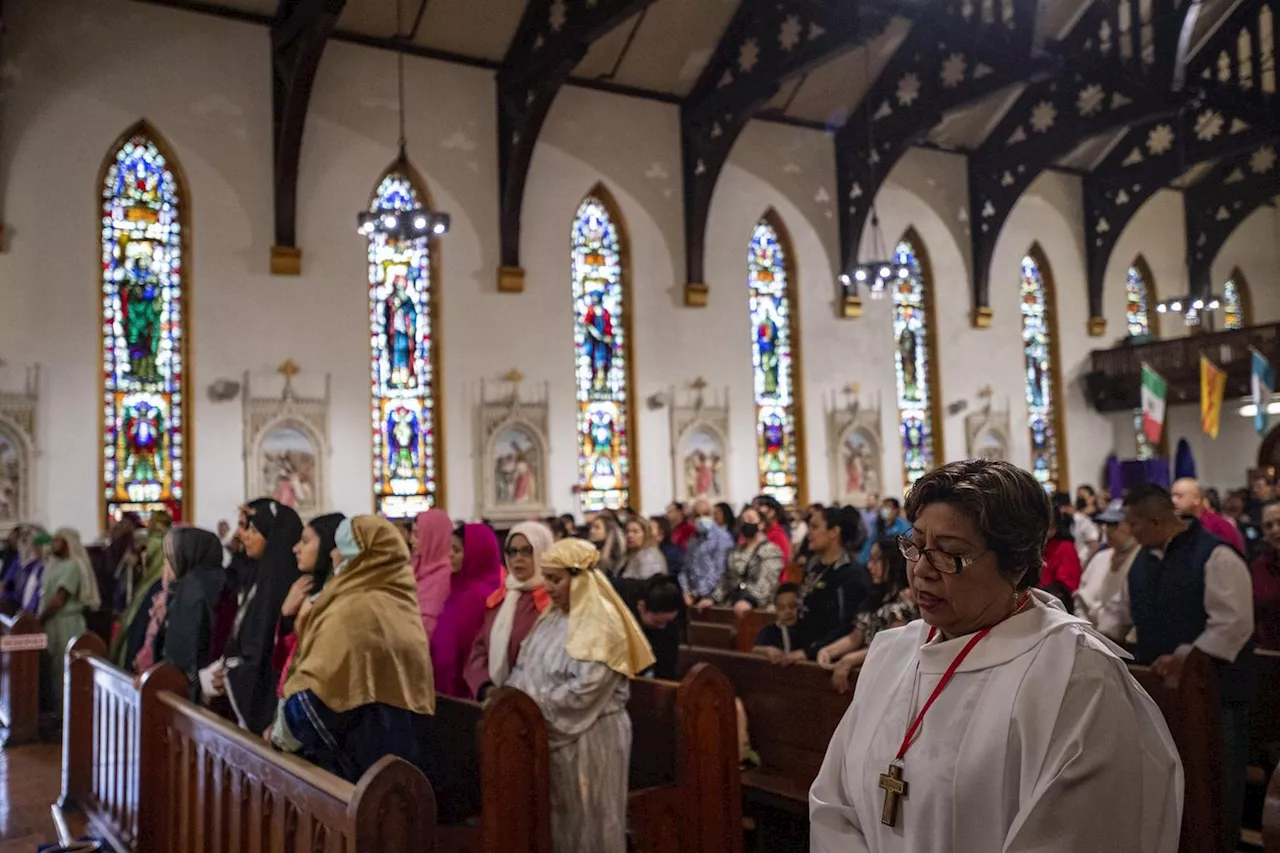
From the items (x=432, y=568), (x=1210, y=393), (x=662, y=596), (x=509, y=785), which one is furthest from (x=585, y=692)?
(x=1210, y=393)

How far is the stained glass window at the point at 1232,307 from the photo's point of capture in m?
21.0

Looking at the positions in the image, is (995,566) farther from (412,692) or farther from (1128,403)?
(1128,403)

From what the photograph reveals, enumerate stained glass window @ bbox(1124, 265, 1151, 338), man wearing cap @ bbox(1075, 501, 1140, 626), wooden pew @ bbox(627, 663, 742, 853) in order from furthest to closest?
stained glass window @ bbox(1124, 265, 1151, 338) < man wearing cap @ bbox(1075, 501, 1140, 626) < wooden pew @ bbox(627, 663, 742, 853)

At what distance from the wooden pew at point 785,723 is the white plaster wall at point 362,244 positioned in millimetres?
8218

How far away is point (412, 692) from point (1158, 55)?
1506 centimetres

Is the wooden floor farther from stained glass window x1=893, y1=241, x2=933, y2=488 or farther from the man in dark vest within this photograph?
stained glass window x1=893, y1=241, x2=933, y2=488

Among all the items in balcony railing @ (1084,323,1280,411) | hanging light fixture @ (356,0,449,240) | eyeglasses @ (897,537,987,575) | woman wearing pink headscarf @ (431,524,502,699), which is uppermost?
hanging light fixture @ (356,0,449,240)

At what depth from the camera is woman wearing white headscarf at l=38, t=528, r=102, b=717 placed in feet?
27.5

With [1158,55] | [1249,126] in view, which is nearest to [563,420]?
[1158,55]

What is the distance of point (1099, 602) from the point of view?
597 cm

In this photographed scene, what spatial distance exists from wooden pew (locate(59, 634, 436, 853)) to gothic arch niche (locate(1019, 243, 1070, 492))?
51.2 feet

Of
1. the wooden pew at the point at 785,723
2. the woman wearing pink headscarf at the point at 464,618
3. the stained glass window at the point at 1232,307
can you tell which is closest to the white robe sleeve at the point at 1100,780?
the wooden pew at the point at 785,723

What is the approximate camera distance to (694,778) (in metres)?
4.16

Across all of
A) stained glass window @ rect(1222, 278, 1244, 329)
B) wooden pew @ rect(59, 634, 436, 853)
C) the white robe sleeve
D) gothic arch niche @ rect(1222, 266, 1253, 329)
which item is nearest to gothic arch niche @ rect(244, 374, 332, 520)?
wooden pew @ rect(59, 634, 436, 853)
